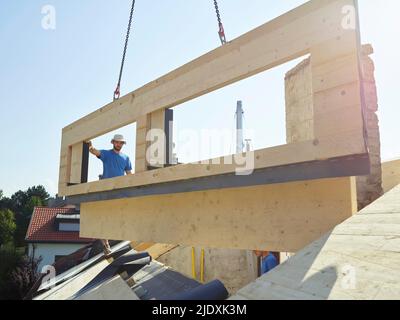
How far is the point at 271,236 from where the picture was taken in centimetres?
318

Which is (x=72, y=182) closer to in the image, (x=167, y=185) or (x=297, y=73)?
(x=167, y=185)

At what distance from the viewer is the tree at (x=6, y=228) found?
36812mm

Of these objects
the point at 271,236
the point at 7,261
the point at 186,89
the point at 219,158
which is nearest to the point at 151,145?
the point at 186,89

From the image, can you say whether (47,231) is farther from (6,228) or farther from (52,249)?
(6,228)

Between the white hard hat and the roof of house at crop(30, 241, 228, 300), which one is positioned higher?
the white hard hat

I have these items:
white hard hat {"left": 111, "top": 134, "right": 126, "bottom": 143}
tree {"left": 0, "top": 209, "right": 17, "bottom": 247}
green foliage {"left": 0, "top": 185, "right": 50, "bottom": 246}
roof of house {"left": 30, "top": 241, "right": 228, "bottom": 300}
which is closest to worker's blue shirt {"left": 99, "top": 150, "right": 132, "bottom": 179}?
white hard hat {"left": 111, "top": 134, "right": 126, "bottom": 143}

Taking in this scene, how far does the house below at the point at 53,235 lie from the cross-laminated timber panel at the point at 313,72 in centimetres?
2462

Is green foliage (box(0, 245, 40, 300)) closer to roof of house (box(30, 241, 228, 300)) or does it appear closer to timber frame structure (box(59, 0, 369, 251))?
roof of house (box(30, 241, 228, 300))

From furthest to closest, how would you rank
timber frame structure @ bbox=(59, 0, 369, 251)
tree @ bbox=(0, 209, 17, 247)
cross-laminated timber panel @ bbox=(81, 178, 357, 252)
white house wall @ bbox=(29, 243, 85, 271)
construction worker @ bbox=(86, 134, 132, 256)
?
tree @ bbox=(0, 209, 17, 247), white house wall @ bbox=(29, 243, 85, 271), construction worker @ bbox=(86, 134, 132, 256), cross-laminated timber panel @ bbox=(81, 178, 357, 252), timber frame structure @ bbox=(59, 0, 369, 251)

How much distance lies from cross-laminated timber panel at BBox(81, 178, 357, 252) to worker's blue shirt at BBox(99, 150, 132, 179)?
117cm

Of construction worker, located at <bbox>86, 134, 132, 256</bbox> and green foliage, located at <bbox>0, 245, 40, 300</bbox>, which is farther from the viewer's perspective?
green foliage, located at <bbox>0, 245, 40, 300</bbox>

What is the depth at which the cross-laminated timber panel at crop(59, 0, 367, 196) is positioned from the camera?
102 inches

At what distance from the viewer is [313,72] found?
2834 mm

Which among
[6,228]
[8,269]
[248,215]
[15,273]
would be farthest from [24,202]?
[248,215]
